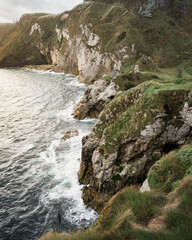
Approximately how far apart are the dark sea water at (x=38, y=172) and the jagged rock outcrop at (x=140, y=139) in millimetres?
2341

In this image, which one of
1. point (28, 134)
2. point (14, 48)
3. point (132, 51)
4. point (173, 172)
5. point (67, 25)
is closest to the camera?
point (173, 172)

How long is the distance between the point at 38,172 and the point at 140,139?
12636 mm

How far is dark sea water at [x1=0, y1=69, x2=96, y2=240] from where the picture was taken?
1295 centimetres

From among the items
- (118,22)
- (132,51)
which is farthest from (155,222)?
(118,22)

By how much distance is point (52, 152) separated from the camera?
21.9 m

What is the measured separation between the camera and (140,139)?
12.9 meters

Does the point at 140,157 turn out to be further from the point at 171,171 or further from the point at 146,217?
the point at 146,217

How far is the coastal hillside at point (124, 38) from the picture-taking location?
49219 mm

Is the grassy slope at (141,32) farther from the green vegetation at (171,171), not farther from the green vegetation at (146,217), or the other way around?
the green vegetation at (146,217)

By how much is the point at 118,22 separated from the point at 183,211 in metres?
71.5

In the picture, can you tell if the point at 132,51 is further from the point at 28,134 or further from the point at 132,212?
the point at 132,212

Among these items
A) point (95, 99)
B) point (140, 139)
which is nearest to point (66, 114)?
point (95, 99)

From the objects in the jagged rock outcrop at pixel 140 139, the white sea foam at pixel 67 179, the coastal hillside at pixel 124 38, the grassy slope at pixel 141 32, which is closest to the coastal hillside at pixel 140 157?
the jagged rock outcrop at pixel 140 139

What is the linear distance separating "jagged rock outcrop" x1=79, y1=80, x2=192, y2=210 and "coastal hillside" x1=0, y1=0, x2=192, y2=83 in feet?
71.2
